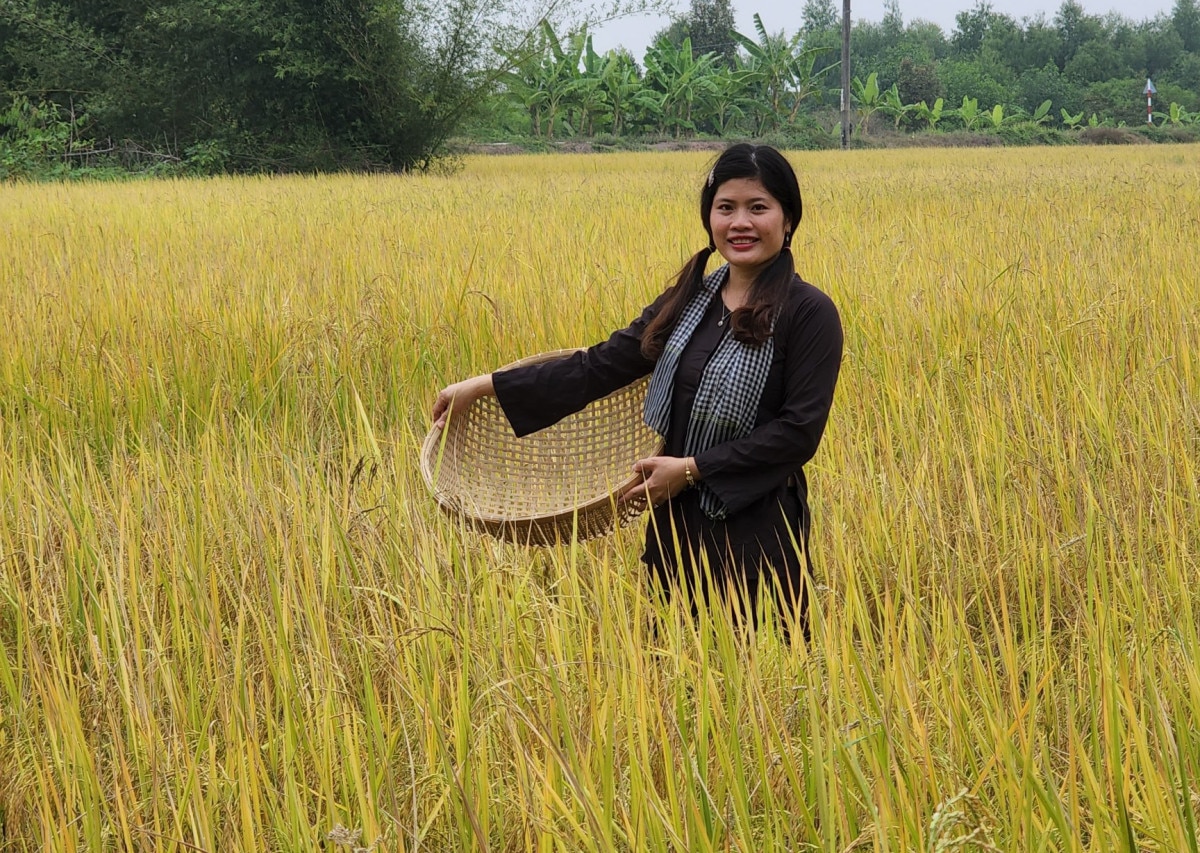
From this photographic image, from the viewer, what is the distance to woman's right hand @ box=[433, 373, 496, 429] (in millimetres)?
2049

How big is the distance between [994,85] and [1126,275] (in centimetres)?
3856

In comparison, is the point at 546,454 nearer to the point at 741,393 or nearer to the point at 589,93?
the point at 741,393

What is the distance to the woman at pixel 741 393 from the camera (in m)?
1.77

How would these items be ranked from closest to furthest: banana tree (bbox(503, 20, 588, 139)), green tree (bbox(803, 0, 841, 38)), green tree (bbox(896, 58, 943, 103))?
banana tree (bbox(503, 20, 588, 139)) → green tree (bbox(896, 58, 943, 103)) → green tree (bbox(803, 0, 841, 38))

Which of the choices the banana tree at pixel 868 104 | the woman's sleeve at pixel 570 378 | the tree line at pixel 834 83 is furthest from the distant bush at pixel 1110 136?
the woman's sleeve at pixel 570 378

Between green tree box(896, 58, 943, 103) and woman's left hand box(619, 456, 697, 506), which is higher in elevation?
green tree box(896, 58, 943, 103)

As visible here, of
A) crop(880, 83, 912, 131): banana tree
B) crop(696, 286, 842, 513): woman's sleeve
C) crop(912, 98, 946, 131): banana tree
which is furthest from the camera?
crop(912, 98, 946, 131): banana tree

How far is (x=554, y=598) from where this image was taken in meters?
2.01

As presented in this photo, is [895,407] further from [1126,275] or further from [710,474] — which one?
[1126,275]

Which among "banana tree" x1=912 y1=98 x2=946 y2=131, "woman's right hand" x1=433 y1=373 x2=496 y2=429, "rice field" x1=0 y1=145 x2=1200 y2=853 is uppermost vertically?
"banana tree" x1=912 y1=98 x2=946 y2=131

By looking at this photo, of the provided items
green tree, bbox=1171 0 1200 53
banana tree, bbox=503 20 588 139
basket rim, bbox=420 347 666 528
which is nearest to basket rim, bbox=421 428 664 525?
basket rim, bbox=420 347 666 528

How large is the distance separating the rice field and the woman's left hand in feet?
0.30

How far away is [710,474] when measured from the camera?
5.83 feet

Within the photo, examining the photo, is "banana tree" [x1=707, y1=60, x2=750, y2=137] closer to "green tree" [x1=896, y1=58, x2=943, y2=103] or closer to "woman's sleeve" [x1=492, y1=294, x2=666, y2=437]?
"green tree" [x1=896, y1=58, x2=943, y2=103]
